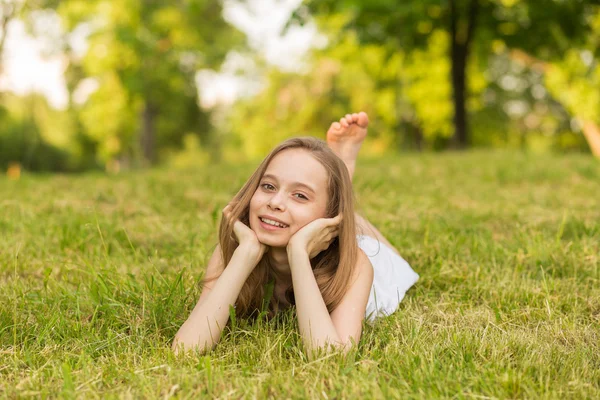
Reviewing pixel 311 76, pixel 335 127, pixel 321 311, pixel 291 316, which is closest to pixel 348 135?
pixel 335 127

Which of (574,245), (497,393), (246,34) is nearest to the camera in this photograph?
(497,393)

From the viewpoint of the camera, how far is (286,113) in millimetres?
30922

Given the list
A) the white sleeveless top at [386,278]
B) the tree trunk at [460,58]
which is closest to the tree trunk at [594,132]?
the tree trunk at [460,58]

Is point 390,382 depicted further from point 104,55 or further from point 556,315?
point 104,55

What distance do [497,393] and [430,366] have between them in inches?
9.5

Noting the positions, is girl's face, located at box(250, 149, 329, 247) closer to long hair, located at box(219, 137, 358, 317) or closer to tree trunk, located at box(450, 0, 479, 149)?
long hair, located at box(219, 137, 358, 317)

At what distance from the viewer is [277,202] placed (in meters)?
→ 2.40

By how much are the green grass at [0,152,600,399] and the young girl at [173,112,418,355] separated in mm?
115

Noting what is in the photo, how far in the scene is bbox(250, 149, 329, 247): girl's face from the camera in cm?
243

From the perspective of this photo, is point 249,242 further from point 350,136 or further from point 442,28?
point 442,28

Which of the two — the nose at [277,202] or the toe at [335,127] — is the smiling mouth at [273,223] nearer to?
the nose at [277,202]

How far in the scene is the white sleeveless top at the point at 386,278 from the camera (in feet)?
9.27

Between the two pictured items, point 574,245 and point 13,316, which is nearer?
point 13,316

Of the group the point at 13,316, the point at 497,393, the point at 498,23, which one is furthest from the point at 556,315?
the point at 498,23
